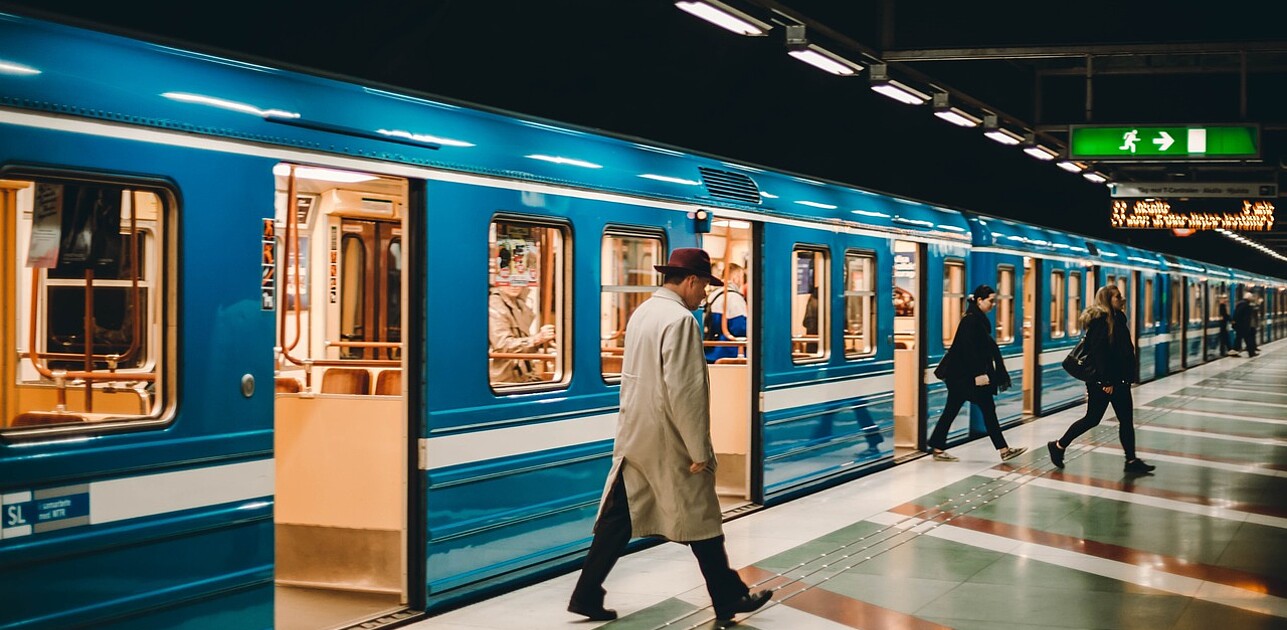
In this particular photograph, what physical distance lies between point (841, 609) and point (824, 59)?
4531mm

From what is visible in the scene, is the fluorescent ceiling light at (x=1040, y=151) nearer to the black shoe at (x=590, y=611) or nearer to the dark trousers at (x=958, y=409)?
the dark trousers at (x=958, y=409)

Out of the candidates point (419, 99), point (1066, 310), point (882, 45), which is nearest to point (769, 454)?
point (882, 45)

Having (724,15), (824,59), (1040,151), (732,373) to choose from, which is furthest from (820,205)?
(1040,151)

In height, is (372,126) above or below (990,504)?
above

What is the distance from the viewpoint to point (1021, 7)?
9.83m

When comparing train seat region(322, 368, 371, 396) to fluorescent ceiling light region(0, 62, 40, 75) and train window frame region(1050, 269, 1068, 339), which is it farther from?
train window frame region(1050, 269, 1068, 339)

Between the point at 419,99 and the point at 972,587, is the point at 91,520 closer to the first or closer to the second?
the point at 419,99

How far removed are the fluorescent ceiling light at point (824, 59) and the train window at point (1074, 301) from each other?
9816mm

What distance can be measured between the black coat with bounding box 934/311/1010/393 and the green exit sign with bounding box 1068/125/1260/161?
243 cm

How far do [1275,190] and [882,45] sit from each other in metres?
9.28

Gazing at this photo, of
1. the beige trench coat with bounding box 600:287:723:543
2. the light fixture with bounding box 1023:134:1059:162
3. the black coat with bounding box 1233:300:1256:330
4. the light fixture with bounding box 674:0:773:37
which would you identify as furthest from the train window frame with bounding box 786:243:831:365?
the black coat with bounding box 1233:300:1256:330

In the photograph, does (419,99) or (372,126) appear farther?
(419,99)

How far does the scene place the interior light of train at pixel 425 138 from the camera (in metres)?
5.73

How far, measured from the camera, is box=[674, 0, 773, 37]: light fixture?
23.9 feet
